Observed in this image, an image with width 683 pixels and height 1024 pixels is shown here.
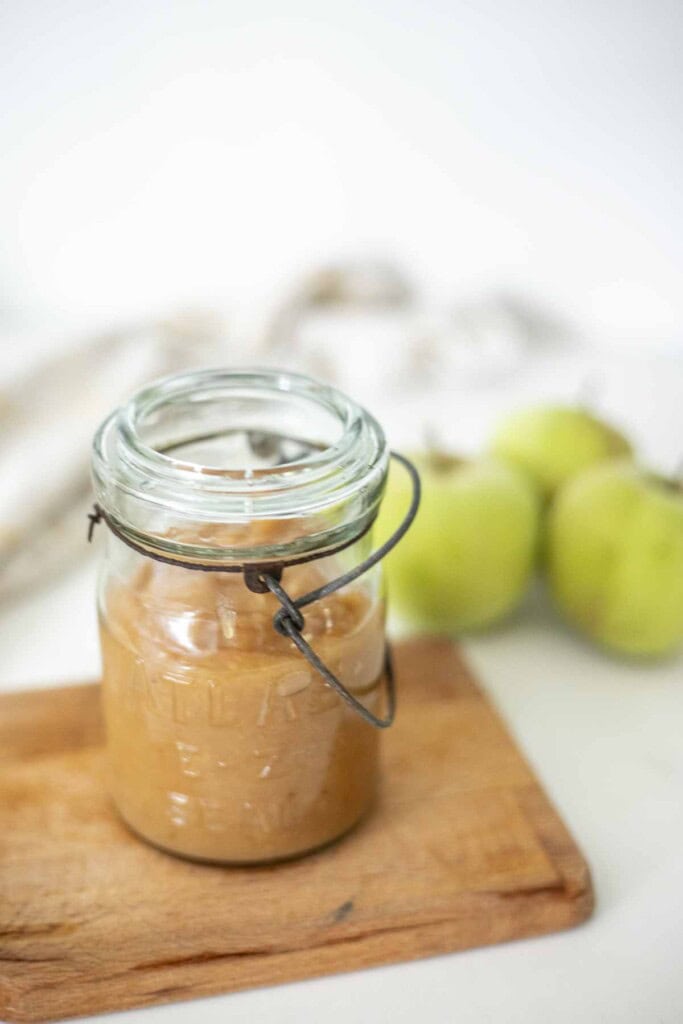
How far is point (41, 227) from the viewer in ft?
4.99

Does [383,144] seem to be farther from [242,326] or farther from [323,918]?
[323,918]

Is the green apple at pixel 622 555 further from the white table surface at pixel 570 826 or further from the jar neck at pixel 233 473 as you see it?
the jar neck at pixel 233 473

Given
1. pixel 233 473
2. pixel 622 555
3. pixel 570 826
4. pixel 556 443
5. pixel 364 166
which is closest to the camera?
pixel 233 473

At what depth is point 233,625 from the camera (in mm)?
578

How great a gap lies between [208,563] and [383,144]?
106 cm

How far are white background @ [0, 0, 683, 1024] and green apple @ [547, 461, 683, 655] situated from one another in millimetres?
394

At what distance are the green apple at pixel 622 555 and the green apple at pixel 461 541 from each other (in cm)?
4

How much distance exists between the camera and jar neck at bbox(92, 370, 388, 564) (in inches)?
21.6

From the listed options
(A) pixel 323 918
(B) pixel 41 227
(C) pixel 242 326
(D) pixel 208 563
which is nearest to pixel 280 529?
(D) pixel 208 563

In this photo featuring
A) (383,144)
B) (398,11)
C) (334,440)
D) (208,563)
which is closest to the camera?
(208,563)

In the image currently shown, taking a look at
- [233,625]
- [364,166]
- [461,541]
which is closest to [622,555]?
[461,541]

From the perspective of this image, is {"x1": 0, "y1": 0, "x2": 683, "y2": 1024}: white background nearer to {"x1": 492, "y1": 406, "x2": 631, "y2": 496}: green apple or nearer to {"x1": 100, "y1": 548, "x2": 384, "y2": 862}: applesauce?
{"x1": 492, "y1": 406, "x2": 631, "y2": 496}: green apple

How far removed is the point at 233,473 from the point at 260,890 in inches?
10.3

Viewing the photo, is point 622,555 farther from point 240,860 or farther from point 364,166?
point 364,166
